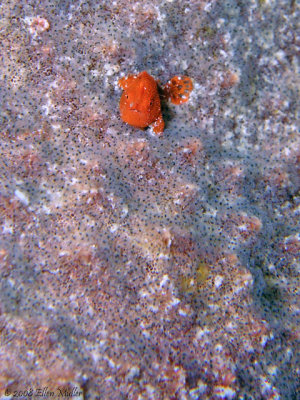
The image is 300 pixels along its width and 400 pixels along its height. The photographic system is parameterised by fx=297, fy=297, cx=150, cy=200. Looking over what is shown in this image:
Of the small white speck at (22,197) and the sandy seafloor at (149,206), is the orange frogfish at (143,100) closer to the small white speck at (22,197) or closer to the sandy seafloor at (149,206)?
the sandy seafloor at (149,206)

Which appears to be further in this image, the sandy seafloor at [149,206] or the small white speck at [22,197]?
the small white speck at [22,197]

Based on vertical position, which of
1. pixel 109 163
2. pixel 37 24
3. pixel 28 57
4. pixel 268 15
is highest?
pixel 268 15

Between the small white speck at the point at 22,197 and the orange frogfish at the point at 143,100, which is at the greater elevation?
the orange frogfish at the point at 143,100

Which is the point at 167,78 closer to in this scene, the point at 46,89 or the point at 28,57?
the point at 46,89

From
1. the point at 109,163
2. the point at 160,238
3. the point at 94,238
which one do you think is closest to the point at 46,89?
the point at 109,163

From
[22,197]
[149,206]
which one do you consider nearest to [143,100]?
[149,206]

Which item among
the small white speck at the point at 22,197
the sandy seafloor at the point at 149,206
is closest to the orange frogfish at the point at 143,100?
the sandy seafloor at the point at 149,206
